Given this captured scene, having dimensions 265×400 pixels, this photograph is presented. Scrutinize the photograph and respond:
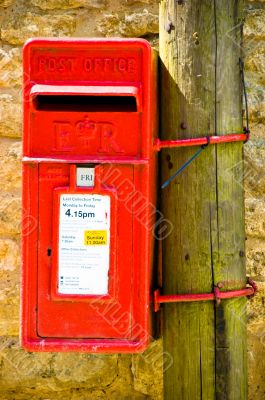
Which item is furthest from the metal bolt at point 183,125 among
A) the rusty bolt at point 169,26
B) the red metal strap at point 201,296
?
the red metal strap at point 201,296

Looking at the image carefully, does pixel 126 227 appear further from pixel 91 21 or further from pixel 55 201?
pixel 91 21

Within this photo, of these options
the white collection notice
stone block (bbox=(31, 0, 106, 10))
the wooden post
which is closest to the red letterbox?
the white collection notice

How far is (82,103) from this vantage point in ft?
6.91

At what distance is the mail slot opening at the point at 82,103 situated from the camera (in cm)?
200

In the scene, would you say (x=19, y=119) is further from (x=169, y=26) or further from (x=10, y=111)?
(x=169, y=26)

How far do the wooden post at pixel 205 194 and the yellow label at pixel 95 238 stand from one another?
234 millimetres

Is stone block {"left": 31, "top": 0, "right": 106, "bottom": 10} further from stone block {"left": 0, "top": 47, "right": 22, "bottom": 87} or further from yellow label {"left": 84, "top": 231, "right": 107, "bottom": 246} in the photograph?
yellow label {"left": 84, "top": 231, "right": 107, "bottom": 246}

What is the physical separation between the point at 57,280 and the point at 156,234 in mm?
369

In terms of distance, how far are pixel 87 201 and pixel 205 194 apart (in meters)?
0.37

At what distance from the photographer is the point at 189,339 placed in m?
2.03

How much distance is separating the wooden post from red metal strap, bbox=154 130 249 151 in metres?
0.02

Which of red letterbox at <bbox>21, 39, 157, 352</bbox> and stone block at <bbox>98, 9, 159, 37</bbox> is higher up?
stone block at <bbox>98, 9, 159, 37</bbox>

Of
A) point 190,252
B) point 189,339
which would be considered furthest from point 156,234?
point 189,339

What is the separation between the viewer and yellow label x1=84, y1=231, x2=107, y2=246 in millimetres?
1972
